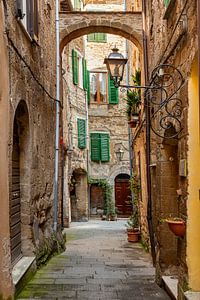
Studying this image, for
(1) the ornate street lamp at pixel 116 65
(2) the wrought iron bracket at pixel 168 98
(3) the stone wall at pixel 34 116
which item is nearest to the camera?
(2) the wrought iron bracket at pixel 168 98

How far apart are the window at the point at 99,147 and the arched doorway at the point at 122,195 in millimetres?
1270

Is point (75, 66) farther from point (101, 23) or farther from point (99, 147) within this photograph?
point (101, 23)

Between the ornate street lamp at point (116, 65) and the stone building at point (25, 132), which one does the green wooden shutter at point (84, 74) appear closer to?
the stone building at point (25, 132)

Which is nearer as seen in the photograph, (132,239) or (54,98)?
(54,98)

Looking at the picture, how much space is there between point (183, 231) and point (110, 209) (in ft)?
47.9

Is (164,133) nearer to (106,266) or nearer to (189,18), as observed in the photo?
(189,18)

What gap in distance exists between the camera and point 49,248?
796 centimetres

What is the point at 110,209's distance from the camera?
62.4ft

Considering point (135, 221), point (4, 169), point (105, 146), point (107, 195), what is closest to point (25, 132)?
point (4, 169)

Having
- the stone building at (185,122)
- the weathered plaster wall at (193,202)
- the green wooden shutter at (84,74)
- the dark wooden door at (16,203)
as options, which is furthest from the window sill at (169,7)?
the green wooden shutter at (84,74)

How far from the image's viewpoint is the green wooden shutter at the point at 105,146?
19.6 m

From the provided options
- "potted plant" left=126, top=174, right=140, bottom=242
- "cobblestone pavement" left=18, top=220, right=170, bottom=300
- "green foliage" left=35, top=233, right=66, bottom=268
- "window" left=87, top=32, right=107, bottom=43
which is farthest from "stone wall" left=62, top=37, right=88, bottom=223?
"cobblestone pavement" left=18, top=220, right=170, bottom=300

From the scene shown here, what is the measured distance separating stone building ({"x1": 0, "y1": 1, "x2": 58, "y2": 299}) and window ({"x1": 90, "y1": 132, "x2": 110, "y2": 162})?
34.0 feet

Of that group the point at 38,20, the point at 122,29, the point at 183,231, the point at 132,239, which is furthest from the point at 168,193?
the point at 122,29
